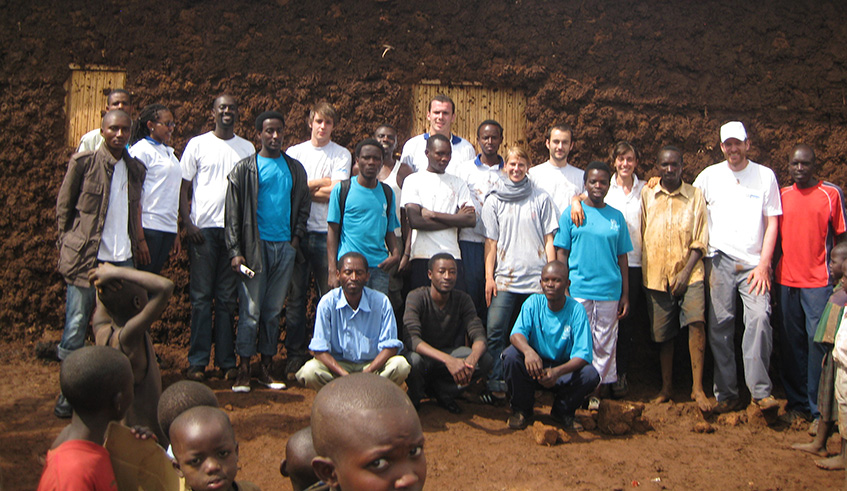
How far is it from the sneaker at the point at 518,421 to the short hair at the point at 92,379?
2.93 m

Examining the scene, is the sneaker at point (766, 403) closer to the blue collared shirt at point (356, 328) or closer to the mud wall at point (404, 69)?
the mud wall at point (404, 69)

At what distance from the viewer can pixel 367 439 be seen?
1.55m

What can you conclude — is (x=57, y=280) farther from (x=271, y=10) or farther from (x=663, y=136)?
(x=663, y=136)

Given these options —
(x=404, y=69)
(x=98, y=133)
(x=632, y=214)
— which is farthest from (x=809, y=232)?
(x=98, y=133)

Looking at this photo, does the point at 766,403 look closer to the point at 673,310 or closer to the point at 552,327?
the point at 673,310

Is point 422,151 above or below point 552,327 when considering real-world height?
above

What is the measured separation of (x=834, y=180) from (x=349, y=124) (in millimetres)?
4340

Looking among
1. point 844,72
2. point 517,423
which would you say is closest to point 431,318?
point 517,423

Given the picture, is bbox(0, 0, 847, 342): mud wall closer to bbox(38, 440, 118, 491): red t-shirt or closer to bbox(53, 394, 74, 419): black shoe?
bbox(53, 394, 74, 419): black shoe

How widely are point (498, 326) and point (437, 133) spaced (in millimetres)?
1643

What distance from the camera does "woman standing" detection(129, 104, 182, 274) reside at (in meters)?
4.99

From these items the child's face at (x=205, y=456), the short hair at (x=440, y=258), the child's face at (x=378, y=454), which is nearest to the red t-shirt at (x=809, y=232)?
the short hair at (x=440, y=258)

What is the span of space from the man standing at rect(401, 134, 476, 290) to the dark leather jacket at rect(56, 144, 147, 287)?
2.10 m

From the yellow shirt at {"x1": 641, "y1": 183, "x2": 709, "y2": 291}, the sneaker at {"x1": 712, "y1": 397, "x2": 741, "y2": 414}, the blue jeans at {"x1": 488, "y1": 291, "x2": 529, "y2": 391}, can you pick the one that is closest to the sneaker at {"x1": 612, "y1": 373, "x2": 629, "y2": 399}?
the sneaker at {"x1": 712, "y1": 397, "x2": 741, "y2": 414}
